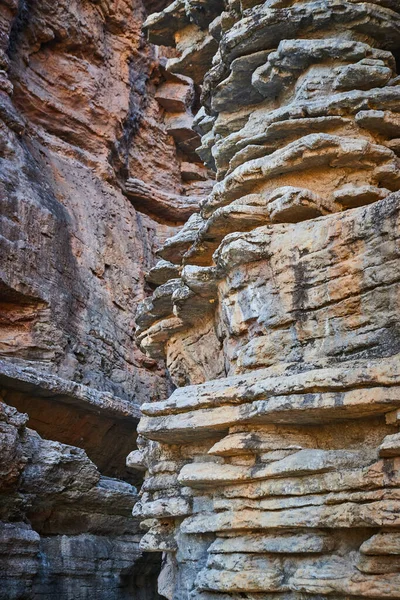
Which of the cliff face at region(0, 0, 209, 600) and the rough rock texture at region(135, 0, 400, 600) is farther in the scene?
the cliff face at region(0, 0, 209, 600)

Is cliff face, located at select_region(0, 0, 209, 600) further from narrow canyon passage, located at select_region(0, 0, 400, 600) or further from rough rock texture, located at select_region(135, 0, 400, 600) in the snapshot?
rough rock texture, located at select_region(135, 0, 400, 600)

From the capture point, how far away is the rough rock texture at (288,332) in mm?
5652

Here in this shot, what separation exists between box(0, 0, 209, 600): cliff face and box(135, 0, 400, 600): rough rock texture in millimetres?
3474

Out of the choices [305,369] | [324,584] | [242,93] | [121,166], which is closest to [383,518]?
[324,584]

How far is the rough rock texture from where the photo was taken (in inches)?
223

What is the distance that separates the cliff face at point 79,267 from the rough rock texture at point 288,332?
3474mm

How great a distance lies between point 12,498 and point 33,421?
94.5 inches

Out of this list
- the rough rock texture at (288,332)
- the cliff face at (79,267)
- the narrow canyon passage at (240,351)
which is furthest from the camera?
the cliff face at (79,267)

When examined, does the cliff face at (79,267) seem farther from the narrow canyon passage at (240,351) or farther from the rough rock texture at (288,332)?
the rough rock texture at (288,332)

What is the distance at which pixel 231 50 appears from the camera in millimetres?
8984

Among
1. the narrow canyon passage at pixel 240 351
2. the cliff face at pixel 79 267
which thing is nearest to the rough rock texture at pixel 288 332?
the narrow canyon passage at pixel 240 351

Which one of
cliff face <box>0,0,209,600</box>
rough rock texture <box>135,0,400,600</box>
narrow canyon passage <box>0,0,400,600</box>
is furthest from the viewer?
cliff face <box>0,0,209,600</box>

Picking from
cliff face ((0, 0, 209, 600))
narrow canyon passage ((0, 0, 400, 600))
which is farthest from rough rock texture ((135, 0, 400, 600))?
cliff face ((0, 0, 209, 600))

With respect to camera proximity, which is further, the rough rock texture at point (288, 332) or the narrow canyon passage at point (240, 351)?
the narrow canyon passage at point (240, 351)
